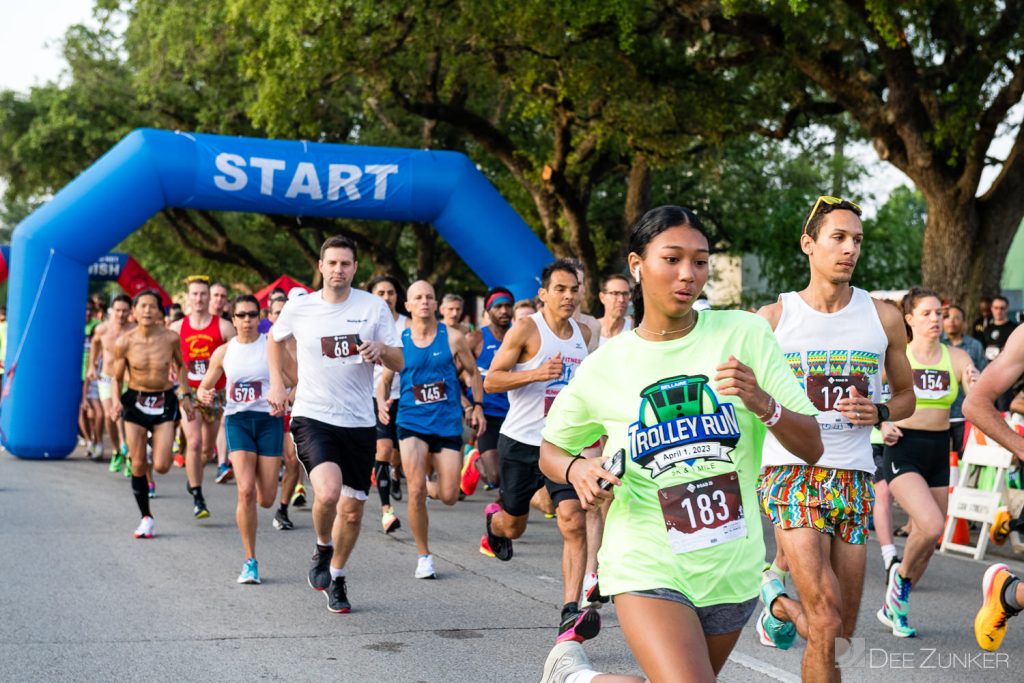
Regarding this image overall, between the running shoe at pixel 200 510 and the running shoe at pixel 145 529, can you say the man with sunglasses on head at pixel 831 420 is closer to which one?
the running shoe at pixel 145 529

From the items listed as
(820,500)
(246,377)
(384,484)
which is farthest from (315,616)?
(384,484)

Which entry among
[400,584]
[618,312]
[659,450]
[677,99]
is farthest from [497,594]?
[677,99]

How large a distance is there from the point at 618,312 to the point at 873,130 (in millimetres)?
7799

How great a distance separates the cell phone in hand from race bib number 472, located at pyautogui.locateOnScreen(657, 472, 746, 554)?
244 millimetres

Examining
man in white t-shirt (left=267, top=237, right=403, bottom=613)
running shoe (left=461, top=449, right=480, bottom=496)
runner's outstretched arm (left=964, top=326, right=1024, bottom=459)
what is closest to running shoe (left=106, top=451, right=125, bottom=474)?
running shoe (left=461, top=449, right=480, bottom=496)

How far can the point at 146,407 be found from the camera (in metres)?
10.8

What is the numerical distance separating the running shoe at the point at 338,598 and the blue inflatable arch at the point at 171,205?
10117 millimetres

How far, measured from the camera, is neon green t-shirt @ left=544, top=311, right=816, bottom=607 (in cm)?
352

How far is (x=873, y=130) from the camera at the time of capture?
15508 mm

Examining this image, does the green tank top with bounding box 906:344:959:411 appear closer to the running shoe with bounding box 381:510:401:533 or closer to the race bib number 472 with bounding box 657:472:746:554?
the running shoe with bounding box 381:510:401:533

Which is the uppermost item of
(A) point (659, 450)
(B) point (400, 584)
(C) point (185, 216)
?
(C) point (185, 216)

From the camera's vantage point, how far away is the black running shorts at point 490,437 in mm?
10914

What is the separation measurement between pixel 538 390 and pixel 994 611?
10.0 feet

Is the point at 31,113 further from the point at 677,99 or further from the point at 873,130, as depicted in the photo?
the point at 873,130
